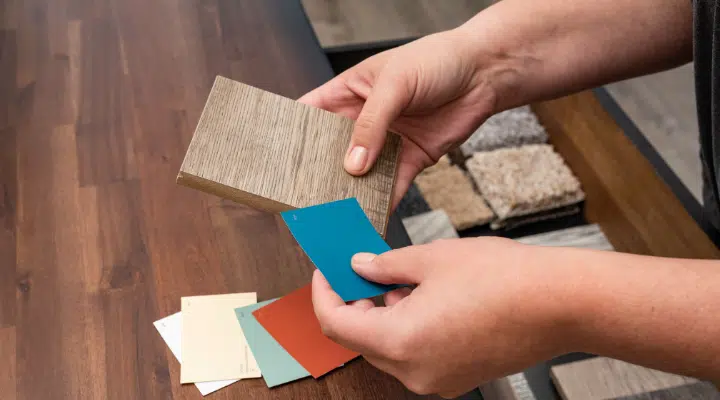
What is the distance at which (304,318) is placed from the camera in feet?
2.40

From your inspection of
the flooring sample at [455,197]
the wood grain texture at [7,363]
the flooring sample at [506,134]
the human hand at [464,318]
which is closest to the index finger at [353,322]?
the human hand at [464,318]

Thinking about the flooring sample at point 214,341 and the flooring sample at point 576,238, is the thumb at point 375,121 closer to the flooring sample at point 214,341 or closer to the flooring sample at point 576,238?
the flooring sample at point 214,341

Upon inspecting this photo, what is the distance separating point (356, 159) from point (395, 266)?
0.55 feet

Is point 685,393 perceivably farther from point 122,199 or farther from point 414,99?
point 122,199

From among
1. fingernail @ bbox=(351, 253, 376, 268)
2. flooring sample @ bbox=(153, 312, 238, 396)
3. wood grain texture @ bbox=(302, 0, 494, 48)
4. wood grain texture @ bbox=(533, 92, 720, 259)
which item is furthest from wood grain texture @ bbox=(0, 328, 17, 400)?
wood grain texture @ bbox=(533, 92, 720, 259)

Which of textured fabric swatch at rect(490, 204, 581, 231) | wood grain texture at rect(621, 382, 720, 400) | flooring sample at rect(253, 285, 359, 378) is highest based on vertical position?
wood grain texture at rect(621, 382, 720, 400)

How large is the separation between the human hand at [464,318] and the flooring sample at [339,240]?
0.13 feet

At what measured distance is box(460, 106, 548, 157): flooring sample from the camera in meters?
1.49

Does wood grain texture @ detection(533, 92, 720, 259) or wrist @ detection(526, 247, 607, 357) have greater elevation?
wrist @ detection(526, 247, 607, 357)

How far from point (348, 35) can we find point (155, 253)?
91 centimetres

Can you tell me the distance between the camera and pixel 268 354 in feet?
2.28

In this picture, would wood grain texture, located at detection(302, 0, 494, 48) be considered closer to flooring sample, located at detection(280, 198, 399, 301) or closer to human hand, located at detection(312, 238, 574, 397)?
flooring sample, located at detection(280, 198, 399, 301)

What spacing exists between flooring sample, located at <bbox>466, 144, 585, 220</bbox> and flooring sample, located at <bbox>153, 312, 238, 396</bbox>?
0.85 m

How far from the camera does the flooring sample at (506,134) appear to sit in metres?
1.49
